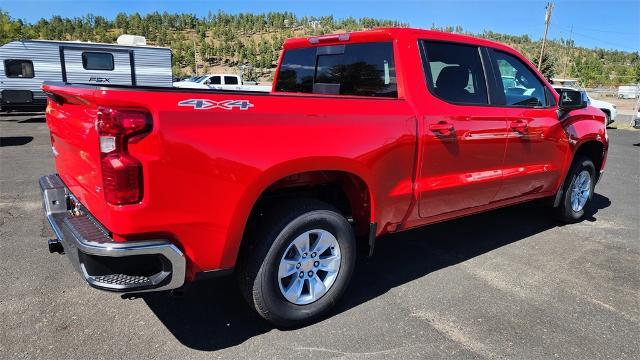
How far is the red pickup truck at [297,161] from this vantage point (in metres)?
2.36

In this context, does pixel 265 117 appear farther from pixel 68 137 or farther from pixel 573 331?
pixel 573 331

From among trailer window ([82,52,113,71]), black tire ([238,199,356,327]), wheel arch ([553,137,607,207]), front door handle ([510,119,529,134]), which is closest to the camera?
black tire ([238,199,356,327])

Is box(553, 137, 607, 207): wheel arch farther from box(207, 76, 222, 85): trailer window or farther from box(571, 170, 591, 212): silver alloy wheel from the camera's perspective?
box(207, 76, 222, 85): trailer window

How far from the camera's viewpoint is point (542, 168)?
4.82 meters

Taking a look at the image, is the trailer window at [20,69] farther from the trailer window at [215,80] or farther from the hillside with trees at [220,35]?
the hillside with trees at [220,35]

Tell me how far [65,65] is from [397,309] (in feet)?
55.7

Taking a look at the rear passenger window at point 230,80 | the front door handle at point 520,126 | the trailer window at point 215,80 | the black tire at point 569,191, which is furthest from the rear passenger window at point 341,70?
the rear passenger window at point 230,80

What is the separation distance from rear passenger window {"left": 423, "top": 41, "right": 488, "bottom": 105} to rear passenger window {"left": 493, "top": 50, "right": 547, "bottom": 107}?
280 mm

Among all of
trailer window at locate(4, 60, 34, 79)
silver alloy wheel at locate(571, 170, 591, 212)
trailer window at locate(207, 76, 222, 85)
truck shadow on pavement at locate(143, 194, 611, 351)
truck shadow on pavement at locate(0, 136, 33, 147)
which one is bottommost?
truck shadow on pavement at locate(0, 136, 33, 147)

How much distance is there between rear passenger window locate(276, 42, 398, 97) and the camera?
3.71 m

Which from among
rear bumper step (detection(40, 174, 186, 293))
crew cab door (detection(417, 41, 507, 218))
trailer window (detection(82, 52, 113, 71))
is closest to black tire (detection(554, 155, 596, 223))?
crew cab door (detection(417, 41, 507, 218))

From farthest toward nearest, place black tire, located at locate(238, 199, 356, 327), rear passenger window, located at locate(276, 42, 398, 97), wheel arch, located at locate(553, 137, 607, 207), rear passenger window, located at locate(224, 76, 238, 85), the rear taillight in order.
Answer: rear passenger window, located at locate(224, 76, 238, 85), wheel arch, located at locate(553, 137, 607, 207), rear passenger window, located at locate(276, 42, 398, 97), black tire, located at locate(238, 199, 356, 327), the rear taillight

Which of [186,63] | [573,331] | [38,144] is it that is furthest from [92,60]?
[186,63]

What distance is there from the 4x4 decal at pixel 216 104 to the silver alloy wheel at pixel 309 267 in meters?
Answer: 0.93
